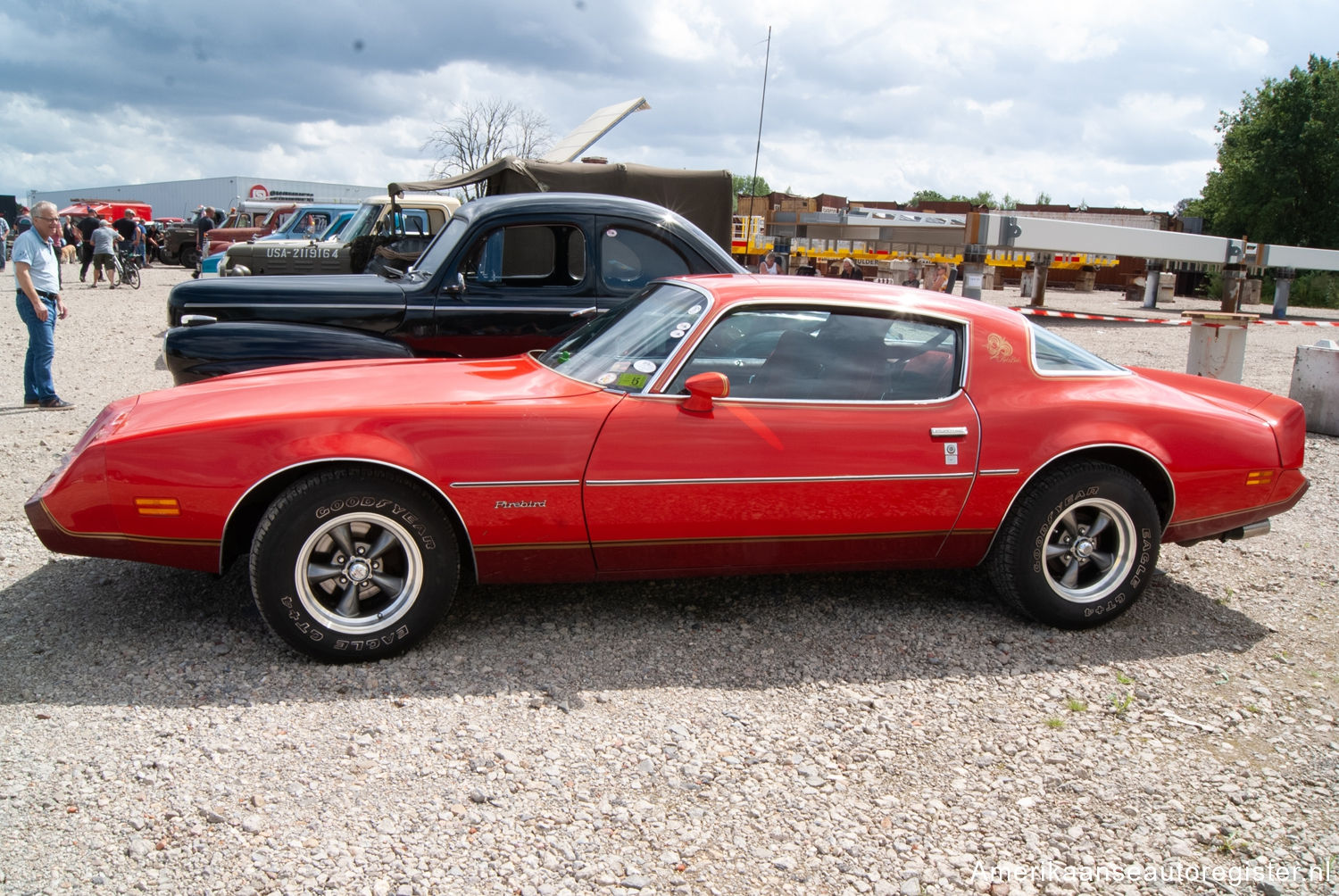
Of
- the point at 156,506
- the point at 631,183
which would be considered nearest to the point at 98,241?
the point at 631,183

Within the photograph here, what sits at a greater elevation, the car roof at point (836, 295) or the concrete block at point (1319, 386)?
the car roof at point (836, 295)

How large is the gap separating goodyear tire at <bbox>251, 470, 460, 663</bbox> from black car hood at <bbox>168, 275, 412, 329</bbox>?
95.6 inches

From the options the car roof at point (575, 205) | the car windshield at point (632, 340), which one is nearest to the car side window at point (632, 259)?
the car roof at point (575, 205)

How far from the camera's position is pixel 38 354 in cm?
779

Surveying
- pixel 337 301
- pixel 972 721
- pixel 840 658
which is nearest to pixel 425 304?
pixel 337 301

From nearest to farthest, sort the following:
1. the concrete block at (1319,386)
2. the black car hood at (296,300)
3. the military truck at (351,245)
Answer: the black car hood at (296,300), the concrete block at (1319,386), the military truck at (351,245)

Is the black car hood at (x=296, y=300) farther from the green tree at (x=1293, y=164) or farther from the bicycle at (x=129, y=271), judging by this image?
the green tree at (x=1293, y=164)

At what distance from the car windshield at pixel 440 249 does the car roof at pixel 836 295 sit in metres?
2.19

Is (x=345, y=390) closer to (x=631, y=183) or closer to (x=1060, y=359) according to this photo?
(x=1060, y=359)

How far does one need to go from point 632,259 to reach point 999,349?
99.0 inches

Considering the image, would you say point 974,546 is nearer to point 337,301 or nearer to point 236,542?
point 236,542

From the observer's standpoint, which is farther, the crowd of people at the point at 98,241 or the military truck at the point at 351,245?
the crowd of people at the point at 98,241

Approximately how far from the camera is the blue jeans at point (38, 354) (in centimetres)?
776

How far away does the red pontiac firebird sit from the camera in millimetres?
3211
